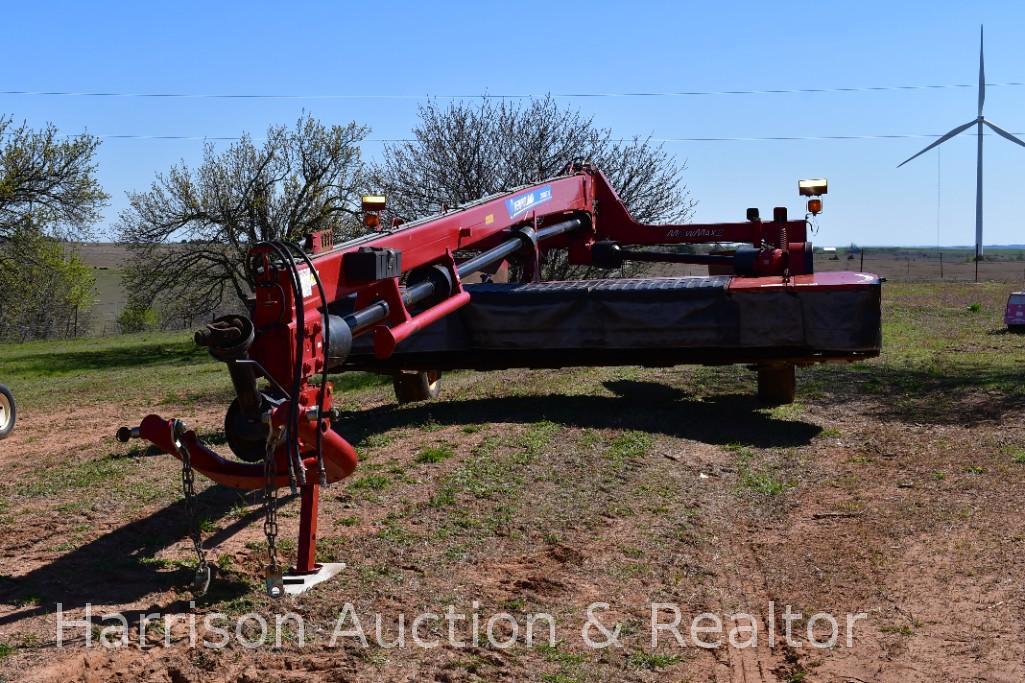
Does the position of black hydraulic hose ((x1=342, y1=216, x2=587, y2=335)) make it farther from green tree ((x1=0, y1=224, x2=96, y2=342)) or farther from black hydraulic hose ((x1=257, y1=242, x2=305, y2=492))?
green tree ((x1=0, y1=224, x2=96, y2=342))

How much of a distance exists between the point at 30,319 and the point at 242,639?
139 feet

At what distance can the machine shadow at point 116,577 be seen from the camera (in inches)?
241

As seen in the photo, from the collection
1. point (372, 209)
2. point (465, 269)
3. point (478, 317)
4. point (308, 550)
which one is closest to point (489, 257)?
point (465, 269)

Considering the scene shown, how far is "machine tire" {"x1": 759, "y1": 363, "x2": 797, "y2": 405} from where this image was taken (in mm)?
12461

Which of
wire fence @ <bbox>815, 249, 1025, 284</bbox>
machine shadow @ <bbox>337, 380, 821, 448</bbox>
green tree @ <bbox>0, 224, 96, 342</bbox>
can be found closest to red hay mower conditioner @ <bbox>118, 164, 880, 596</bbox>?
machine shadow @ <bbox>337, 380, 821, 448</bbox>

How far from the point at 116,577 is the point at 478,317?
18.7 feet

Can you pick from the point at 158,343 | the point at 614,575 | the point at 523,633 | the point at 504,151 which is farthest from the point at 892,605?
the point at 158,343

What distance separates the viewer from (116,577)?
6.50m

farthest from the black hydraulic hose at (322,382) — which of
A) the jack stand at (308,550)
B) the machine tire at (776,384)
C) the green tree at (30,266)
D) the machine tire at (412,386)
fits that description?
the green tree at (30,266)

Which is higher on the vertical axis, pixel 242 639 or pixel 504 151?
pixel 504 151

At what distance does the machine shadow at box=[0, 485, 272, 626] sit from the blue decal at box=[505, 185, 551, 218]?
3.89 metres

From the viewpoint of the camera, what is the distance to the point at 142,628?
18.5ft

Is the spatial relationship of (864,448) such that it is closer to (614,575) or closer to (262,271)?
(614,575)

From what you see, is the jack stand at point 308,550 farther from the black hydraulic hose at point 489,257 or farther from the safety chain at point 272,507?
the black hydraulic hose at point 489,257
